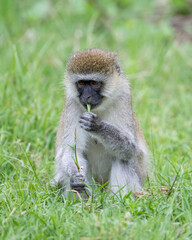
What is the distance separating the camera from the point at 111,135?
4.98 m

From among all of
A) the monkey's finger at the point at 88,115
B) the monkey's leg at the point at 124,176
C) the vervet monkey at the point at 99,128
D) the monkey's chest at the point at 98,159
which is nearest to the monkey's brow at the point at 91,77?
the vervet monkey at the point at 99,128

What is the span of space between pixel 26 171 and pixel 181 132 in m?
2.84

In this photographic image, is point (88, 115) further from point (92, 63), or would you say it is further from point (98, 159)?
point (98, 159)

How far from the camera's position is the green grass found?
148 inches

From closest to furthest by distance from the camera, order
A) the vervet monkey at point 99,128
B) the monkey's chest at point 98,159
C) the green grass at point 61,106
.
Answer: the green grass at point 61,106, the vervet monkey at point 99,128, the monkey's chest at point 98,159

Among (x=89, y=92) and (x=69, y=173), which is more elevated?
(x=89, y=92)

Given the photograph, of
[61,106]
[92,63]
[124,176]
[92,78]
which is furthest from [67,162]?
[61,106]

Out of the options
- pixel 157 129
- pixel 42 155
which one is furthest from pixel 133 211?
pixel 157 129

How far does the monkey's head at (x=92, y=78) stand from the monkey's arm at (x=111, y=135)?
8.1 inches

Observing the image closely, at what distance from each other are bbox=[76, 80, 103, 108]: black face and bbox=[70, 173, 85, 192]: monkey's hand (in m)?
0.81

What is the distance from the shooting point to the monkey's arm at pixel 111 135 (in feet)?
15.8

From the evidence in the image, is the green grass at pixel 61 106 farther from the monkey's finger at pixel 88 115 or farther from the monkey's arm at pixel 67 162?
the monkey's finger at pixel 88 115

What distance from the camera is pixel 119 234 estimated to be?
3.51 m

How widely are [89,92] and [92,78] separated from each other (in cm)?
16
